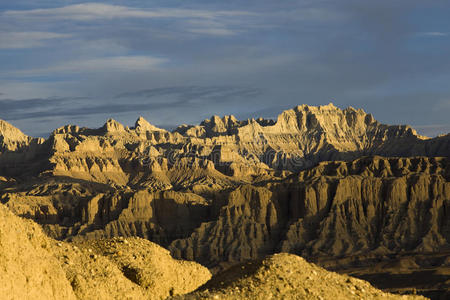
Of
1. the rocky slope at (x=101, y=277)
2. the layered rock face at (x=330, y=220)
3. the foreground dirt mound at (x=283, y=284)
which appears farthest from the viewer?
the layered rock face at (x=330, y=220)

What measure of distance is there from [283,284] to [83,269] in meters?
7.49

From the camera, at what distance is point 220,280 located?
2120 centimetres

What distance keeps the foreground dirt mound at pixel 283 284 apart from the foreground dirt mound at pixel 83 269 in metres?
3.87

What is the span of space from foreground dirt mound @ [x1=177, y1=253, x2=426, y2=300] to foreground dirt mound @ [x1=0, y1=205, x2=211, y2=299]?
387cm

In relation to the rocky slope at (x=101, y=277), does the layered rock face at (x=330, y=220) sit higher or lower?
lower

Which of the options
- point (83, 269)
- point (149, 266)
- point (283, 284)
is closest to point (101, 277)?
point (83, 269)

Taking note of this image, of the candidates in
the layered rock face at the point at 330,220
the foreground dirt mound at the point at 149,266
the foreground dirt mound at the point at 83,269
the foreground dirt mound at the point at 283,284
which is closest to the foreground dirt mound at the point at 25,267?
the foreground dirt mound at the point at 83,269

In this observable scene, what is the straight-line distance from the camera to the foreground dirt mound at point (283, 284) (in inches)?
759

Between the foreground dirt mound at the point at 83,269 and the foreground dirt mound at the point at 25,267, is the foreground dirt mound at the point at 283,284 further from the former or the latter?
the foreground dirt mound at the point at 83,269

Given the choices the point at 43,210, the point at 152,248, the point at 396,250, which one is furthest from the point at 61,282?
the point at 43,210

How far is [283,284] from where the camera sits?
19781mm

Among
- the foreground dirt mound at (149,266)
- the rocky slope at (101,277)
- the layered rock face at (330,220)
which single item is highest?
the rocky slope at (101,277)

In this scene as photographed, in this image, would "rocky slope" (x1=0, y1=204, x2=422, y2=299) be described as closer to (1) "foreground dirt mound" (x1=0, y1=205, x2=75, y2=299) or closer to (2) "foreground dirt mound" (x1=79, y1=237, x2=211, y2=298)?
(1) "foreground dirt mound" (x1=0, y1=205, x2=75, y2=299)

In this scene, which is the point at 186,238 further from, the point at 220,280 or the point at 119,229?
the point at 220,280
